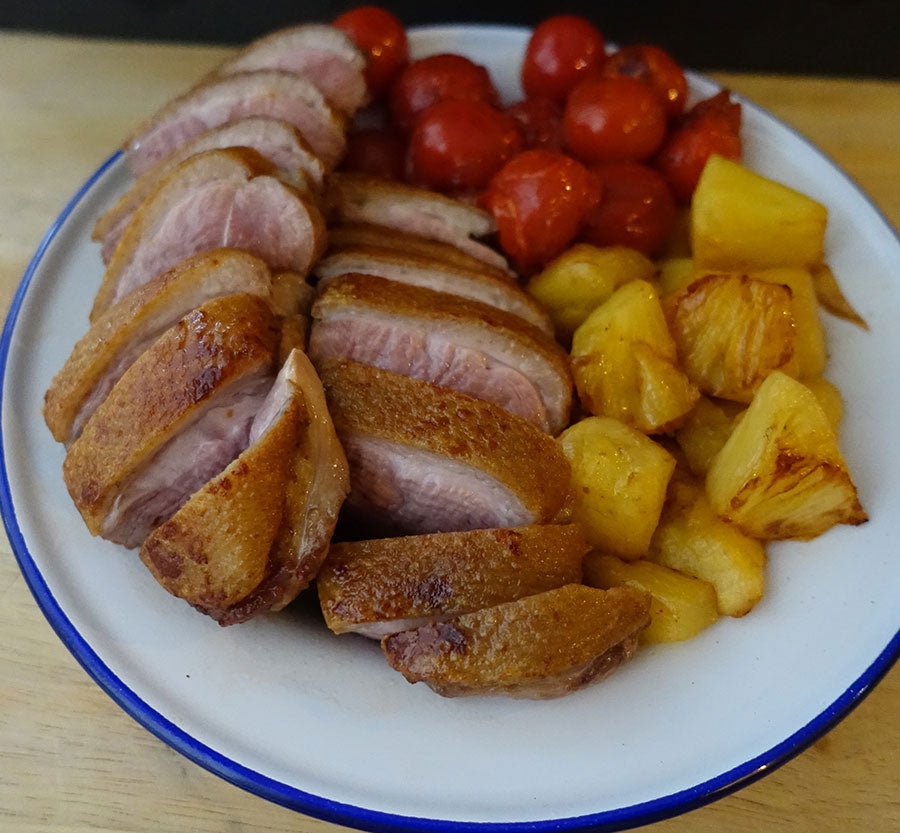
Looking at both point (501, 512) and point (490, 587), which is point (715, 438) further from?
point (490, 587)

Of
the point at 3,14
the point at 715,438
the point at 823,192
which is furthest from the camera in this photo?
the point at 3,14

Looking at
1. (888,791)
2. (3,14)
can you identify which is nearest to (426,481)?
(888,791)

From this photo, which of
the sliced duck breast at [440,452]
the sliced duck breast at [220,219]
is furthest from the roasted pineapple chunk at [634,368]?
the sliced duck breast at [220,219]

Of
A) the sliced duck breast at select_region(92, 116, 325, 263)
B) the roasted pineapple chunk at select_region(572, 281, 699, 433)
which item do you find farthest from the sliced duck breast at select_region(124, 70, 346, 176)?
the roasted pineapple chunk at select_region(572, 281, 699, 433)

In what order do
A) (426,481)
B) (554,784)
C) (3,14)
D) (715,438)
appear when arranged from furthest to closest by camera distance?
(3,14) < (715,438) < (426,481) < (554,784)

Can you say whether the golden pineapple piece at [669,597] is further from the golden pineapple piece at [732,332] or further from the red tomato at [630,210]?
the red tomato at [630,210]

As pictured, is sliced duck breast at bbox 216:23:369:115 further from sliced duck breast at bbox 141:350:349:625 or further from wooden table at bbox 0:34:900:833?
wooden table at bbox 0:34:900:833
